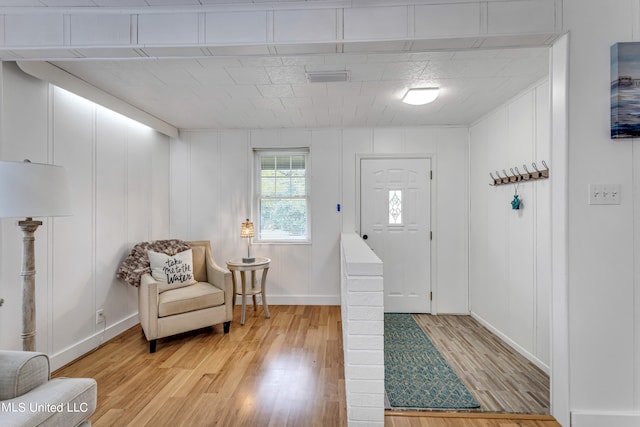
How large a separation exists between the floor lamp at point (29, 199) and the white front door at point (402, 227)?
2.91m

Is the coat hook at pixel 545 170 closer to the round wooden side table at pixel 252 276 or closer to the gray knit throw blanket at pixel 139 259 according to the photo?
the round wooden side table at pixel 252 276

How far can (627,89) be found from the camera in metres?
1.58

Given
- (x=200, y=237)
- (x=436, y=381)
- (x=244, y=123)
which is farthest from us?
(x=200, y=237)

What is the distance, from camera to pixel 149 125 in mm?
3258

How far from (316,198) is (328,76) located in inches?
69.4

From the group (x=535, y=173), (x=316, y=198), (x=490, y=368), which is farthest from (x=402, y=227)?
(x=490, y=368)

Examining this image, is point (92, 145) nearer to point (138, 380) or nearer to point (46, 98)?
point (46, 98)

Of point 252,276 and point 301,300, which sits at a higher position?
point 252,276

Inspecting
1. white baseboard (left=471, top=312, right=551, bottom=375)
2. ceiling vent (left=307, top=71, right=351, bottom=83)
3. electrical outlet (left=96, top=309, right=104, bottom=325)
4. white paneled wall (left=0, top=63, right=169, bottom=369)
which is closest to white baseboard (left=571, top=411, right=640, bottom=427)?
white baseboard (left=471, top=312, right=551, bottom=375)

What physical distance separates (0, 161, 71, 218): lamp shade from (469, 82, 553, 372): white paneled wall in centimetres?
288

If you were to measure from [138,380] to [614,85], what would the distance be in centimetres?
351

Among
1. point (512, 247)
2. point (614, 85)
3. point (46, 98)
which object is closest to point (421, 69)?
point (614, 85)

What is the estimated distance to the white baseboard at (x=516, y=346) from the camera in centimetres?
234

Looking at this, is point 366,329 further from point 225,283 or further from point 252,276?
point 252,276
